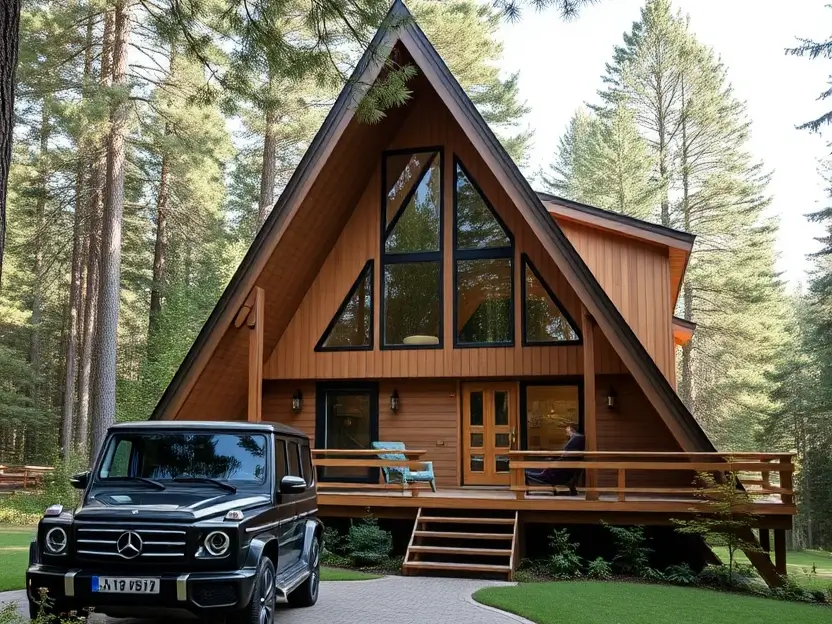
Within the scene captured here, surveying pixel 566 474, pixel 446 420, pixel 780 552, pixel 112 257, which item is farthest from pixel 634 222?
pixel 112 257

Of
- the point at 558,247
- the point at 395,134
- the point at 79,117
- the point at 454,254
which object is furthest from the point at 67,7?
the point at 558,247

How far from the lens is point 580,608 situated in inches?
293

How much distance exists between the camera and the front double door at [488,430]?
43.7 ft

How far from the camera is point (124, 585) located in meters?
5.05

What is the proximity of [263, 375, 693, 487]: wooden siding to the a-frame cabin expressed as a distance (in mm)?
26

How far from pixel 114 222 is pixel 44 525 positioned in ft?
43.5

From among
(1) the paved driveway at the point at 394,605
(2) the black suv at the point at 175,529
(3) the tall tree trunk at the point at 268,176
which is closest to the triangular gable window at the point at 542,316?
(1) the paved driveway at the point at 394,605

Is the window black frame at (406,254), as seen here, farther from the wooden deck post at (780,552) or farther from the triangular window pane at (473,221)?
the wooden deck post at (780,552)

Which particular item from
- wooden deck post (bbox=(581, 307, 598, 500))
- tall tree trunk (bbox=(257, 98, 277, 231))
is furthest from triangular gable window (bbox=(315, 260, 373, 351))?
tall tree trunk (bbox=(257, 98, 277, 231))

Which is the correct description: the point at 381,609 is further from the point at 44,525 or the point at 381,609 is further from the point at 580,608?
the point at 44,525

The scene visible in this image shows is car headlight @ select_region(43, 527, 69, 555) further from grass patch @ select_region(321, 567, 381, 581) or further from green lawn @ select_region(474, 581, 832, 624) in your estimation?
grass patch @ select_region(321, 567, 381, 581)

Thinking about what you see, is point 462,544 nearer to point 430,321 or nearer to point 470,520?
point 470,520

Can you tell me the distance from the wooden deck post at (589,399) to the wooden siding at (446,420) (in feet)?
5.45

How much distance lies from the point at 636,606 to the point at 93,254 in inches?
781
